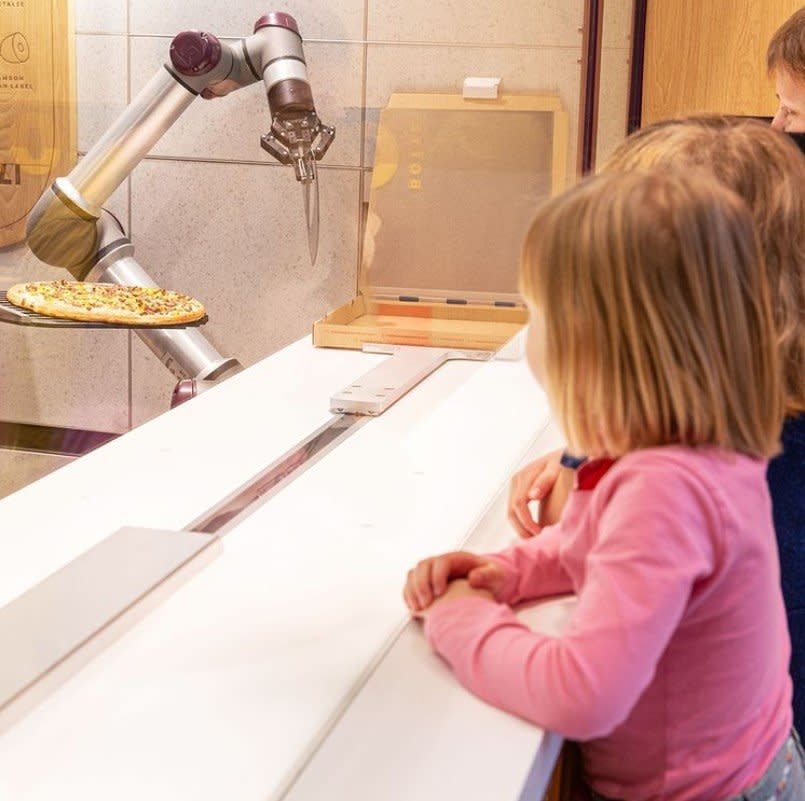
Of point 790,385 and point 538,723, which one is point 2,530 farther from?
point 790,385

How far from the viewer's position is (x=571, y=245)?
2.42 ft

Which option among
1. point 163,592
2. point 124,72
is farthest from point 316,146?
point 163,592

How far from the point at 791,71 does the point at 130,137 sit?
0.78 m

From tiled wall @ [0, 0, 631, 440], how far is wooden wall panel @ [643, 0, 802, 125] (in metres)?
0.75

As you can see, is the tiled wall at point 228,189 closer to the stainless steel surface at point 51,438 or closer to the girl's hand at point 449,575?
the stainless steel surface at point 51,438

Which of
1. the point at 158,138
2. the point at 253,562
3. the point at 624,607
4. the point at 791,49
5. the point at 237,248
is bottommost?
the point at 253,562

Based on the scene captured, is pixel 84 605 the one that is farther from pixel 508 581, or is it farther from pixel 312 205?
pixel 312 205

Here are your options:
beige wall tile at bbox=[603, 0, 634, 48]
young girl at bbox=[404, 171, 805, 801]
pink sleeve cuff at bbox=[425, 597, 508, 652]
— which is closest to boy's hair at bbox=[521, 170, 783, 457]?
young girl at bbox=[404, 171, 805, 801]

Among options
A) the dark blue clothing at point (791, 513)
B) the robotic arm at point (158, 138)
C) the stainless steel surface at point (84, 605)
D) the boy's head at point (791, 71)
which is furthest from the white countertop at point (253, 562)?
the boy's head at point (791, 71)

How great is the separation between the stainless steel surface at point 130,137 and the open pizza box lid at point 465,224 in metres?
0.63

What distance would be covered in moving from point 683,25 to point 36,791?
6.62 ft

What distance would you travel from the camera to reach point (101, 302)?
1081 mm

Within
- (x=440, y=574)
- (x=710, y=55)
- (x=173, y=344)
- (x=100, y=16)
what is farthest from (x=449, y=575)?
(x=710, y=55)

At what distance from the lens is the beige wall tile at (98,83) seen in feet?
3.44
